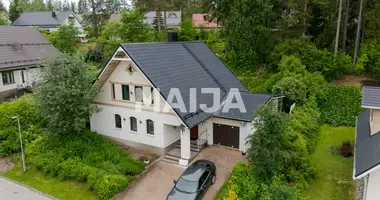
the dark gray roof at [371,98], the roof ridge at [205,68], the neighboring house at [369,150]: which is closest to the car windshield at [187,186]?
the neighboring house at [369,150]

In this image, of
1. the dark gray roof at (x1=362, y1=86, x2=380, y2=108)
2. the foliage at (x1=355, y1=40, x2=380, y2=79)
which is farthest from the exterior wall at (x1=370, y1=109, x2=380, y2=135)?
the foliage at (x1=355, y1=40, x2=380, y2=79)

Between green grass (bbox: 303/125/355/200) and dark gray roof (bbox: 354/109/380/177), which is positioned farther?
green grass (bbox: 303/125/355/200)

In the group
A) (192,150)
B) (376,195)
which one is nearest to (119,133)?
(192,150)

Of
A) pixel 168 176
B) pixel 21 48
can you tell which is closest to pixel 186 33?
pixel 21 48

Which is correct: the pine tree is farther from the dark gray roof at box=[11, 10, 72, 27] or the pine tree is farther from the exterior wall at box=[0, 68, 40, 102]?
the exterior wall at box=[0, 68, 40, 102]

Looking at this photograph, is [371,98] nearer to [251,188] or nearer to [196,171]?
[251,188]

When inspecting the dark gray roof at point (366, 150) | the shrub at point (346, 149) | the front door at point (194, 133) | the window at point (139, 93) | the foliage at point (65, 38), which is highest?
the foliage at point (65, 38)

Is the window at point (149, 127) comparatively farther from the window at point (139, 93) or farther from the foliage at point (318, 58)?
the foliage at point (318, 58)
